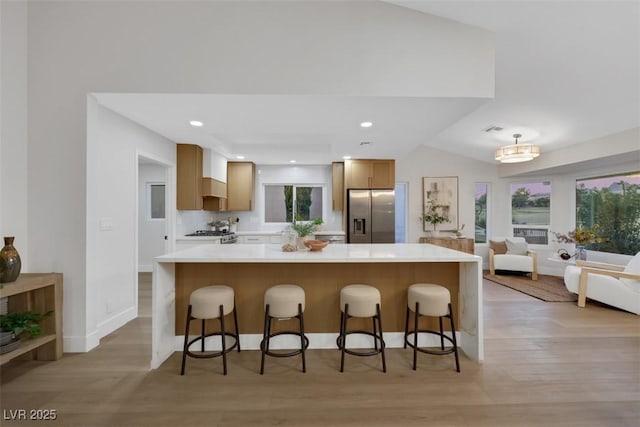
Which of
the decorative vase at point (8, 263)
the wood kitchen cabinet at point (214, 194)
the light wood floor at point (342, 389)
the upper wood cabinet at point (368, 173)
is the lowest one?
the light wood floor at point (342, 389)

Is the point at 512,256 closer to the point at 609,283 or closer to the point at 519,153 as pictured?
the point at 609,283

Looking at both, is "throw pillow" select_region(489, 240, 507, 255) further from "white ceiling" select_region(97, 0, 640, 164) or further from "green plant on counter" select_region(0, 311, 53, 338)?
"green plant on counter" select_region(0, 311, 53, 338)

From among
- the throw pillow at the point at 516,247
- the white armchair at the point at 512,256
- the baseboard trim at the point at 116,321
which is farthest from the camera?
the throw pillow at the point at 516,247

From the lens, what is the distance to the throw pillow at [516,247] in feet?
18.8

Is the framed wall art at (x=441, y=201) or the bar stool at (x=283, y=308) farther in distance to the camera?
the framed wall art at (x=441, y=201)

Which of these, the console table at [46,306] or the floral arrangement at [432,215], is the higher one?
the floral arrangement at [432,215]

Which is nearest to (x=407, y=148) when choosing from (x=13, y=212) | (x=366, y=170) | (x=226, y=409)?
(x=366, y=170)

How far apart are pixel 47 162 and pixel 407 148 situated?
166 inches

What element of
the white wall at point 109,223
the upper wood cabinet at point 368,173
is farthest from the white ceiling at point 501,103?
the upper wood cabinet at point 368,173

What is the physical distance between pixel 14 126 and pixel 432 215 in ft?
21.2

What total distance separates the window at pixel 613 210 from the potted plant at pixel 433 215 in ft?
8.01

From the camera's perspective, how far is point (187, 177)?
13.9 feet

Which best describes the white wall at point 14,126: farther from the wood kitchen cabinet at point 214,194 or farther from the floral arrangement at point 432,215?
the floral arrangement at point 432,215

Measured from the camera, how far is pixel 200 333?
8.25ft
